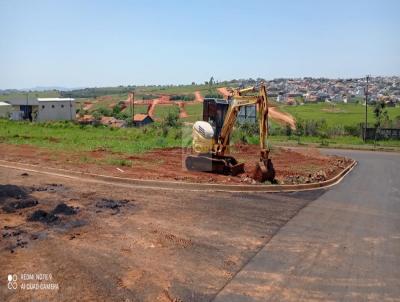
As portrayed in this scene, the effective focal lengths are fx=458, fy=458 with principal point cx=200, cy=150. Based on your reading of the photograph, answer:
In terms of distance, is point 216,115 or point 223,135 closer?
point 223,135

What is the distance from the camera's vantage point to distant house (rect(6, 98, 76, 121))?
6388cm

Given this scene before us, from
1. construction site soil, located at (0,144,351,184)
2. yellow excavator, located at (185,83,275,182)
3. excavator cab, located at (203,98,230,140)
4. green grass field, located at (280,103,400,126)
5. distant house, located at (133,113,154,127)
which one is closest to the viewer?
yellow excavator, located at (185,83,275,182)

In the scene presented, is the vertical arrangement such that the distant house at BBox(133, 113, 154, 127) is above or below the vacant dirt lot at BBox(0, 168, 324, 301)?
above

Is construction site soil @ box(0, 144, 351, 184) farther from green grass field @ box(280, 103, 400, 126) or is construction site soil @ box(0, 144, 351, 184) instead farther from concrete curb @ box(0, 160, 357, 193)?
green grass field @ box(280, 103, 400, 126)

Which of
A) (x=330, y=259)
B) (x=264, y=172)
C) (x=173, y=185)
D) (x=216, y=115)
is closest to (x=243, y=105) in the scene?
(x=216, y=115)

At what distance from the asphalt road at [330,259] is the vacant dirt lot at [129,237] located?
1.37 ft

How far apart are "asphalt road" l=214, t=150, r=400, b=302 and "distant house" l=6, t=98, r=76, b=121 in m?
54.9

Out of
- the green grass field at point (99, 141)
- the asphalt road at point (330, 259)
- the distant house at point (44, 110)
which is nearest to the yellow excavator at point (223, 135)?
the asphalt road at point (330, 259)

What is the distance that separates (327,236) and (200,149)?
9068 millimetres

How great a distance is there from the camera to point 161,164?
73.0ft

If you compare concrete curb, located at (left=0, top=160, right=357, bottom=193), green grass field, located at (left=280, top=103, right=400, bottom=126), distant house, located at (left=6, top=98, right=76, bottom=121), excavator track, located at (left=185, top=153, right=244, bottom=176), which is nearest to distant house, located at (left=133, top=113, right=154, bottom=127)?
distant house, located at (left=6, top=98, right=76, bottom=121)

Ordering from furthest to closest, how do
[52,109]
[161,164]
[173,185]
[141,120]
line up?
[52,109], [141,120], [161,164], [173,185]

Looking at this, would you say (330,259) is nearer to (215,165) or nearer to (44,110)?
(215,165)

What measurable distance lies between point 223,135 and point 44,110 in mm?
50906
